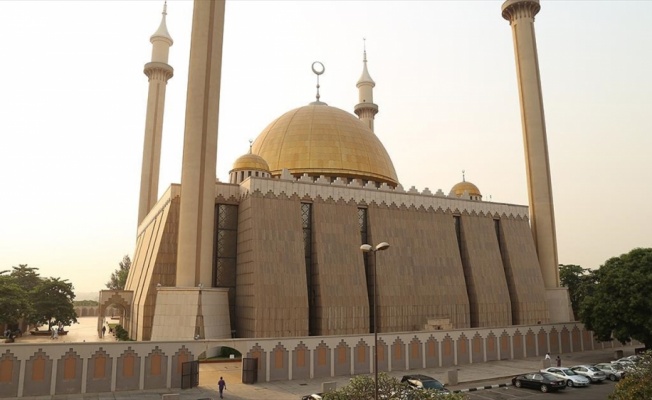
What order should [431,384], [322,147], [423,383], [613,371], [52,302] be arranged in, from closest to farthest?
1. [431,384]
2. [423,383]
3. [613,371]
4. [322,147]
5. [52,302]

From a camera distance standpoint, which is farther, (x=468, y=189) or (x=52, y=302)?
(x=468, y=189)

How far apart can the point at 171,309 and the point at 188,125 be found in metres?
13.4

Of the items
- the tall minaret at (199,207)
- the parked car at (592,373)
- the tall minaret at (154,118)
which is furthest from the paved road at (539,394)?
the tall minaret at (154,118)

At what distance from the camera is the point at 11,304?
4056cm

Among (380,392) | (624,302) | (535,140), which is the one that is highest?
(535,140)

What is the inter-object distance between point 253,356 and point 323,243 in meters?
12.6

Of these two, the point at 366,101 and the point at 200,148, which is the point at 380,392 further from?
the point at 366,101

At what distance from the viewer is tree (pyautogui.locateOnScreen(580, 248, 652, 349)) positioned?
31531 millimetres

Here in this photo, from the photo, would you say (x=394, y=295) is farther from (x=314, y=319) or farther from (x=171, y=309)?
(x=171, y=309)

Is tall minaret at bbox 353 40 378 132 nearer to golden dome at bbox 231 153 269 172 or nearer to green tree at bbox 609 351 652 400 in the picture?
golden dome at bbox 231 153 269 172

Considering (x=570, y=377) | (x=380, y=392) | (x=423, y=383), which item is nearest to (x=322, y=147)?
(x=423, y=383)

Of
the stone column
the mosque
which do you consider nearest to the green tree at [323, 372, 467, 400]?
the mosque

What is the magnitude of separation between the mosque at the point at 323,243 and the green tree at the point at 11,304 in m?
8.26

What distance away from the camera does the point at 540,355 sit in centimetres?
3469
